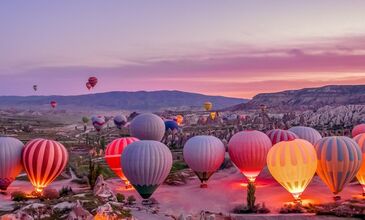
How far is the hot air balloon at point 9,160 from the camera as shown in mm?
29812

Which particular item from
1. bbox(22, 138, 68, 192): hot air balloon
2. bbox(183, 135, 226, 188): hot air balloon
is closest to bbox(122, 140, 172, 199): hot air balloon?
bbox(183, 135, 226, 188): hot air balloon

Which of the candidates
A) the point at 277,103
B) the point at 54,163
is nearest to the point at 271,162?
the point at 54,163

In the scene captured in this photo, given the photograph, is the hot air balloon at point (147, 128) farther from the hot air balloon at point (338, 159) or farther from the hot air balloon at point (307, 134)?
the hot air balloon at point (338, 159)

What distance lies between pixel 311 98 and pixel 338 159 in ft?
478

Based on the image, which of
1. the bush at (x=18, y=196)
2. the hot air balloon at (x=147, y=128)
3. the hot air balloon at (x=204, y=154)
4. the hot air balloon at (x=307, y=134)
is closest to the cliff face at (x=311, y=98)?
the hot air balloon at (x=147, y=128)

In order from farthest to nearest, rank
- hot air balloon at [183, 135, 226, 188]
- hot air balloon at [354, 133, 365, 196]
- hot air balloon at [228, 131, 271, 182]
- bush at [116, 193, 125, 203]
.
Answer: hot air balloon at [183, 135, 226, 188], hot air balloon at [228, 131, 271, 182], hot air balloon at [354, 133, 365, 196], bush at [116, 193, 125, 203]

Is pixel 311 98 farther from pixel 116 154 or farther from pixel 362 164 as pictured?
pixel 116 154

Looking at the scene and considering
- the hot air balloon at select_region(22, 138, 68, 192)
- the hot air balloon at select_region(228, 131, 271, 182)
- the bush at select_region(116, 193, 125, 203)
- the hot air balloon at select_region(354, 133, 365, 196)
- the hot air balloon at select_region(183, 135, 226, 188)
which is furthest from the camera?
the hot air balloon at select_region(183, 135, 226, 188)

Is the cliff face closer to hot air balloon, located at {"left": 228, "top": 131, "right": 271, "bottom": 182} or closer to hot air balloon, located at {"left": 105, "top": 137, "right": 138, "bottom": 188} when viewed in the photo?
hot air balloon, located at {"left": 228, "top": 131, "right": 271, "bottom": 182}

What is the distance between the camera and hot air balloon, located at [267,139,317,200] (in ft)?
90.4

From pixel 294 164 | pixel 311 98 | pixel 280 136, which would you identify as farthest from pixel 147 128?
pixel 311 98

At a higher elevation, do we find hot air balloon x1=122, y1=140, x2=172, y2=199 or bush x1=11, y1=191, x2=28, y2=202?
hot air balloon x1=122, y1=140, x2=172, y2=199

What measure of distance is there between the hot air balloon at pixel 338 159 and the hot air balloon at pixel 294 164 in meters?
0.60

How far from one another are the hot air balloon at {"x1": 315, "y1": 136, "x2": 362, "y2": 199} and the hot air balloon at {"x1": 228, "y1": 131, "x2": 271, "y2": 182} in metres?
4.47
